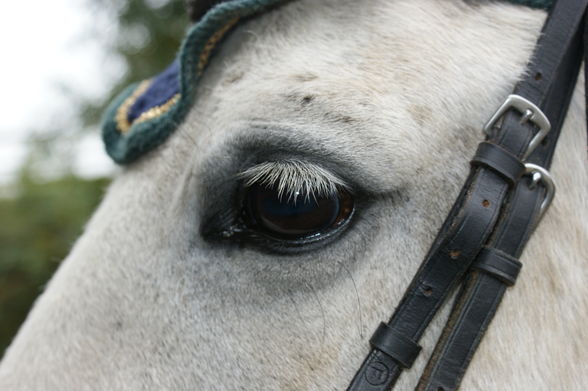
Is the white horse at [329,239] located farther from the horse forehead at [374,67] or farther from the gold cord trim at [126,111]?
the gold cord trim at [126,111]

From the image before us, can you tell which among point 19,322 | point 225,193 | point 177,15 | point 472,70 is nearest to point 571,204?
point 472,70

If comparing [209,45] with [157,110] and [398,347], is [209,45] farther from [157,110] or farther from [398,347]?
[398,347]

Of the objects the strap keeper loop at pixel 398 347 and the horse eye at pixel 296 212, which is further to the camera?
the horse eye at pixel 296 212

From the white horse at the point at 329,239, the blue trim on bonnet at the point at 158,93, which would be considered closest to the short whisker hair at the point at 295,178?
the white horse at the point at 329,239

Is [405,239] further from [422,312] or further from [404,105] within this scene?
[404,105]

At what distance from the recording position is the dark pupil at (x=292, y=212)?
4.55 feet

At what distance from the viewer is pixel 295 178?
137 cm

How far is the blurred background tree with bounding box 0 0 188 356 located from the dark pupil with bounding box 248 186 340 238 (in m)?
2.76

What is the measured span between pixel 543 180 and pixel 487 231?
0.21 meters

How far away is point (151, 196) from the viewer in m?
1.59

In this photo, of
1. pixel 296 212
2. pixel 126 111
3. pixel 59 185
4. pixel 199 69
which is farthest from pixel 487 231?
pixel 59 185

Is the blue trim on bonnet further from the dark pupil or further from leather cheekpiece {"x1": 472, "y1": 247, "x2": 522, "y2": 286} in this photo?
leather cheekpiece {"x1": 472, "y1": 247, "x2": 522, "y2": 286}

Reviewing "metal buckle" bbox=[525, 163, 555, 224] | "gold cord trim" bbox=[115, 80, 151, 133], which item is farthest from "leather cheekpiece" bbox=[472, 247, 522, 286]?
"gold cord trim" bbox=[115, 80, 151, 133]

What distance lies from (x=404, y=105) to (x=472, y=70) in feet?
0.72
